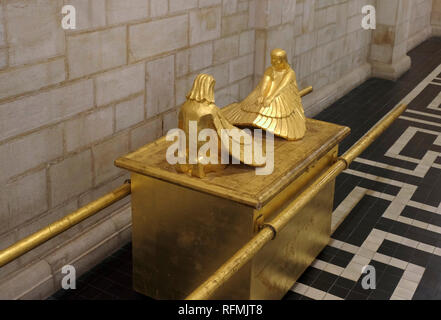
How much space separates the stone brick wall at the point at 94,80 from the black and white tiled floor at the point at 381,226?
0.66 meters

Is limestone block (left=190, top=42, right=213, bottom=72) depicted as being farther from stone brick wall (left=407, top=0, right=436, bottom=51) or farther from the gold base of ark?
stone brick wall (left=407, top=0, right=436, bottom=51)

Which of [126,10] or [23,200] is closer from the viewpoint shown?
[23,200]

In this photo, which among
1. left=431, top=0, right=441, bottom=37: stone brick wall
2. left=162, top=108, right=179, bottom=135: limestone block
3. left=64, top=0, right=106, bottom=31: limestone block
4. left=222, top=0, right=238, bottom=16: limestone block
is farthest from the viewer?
left=431, top=0, right=441, bottom=37: stone brick wall

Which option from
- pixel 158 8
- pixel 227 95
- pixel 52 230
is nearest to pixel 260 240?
pixel 52 230

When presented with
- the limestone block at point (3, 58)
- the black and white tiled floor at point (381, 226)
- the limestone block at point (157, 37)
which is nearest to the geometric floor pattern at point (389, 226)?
the black and white tiled floor at point (381, 226)

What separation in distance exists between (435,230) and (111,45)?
110 inches

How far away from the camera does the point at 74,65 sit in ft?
11.6

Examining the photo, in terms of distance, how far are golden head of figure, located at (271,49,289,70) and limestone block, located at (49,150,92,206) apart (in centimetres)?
137

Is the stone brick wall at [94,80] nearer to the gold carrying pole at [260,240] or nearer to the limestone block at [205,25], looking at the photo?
the limestone block at [205,25]

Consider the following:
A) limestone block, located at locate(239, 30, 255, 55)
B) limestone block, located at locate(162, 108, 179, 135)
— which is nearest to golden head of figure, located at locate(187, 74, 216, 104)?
limestone block, located at locate(162, 108, 179, 135)

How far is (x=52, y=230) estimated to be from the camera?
2.80 metres

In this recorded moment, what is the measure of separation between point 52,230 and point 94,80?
1250 millimetres

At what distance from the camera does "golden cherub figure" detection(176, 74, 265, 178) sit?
3.00 metres

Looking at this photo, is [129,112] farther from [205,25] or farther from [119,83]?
[205,25]
